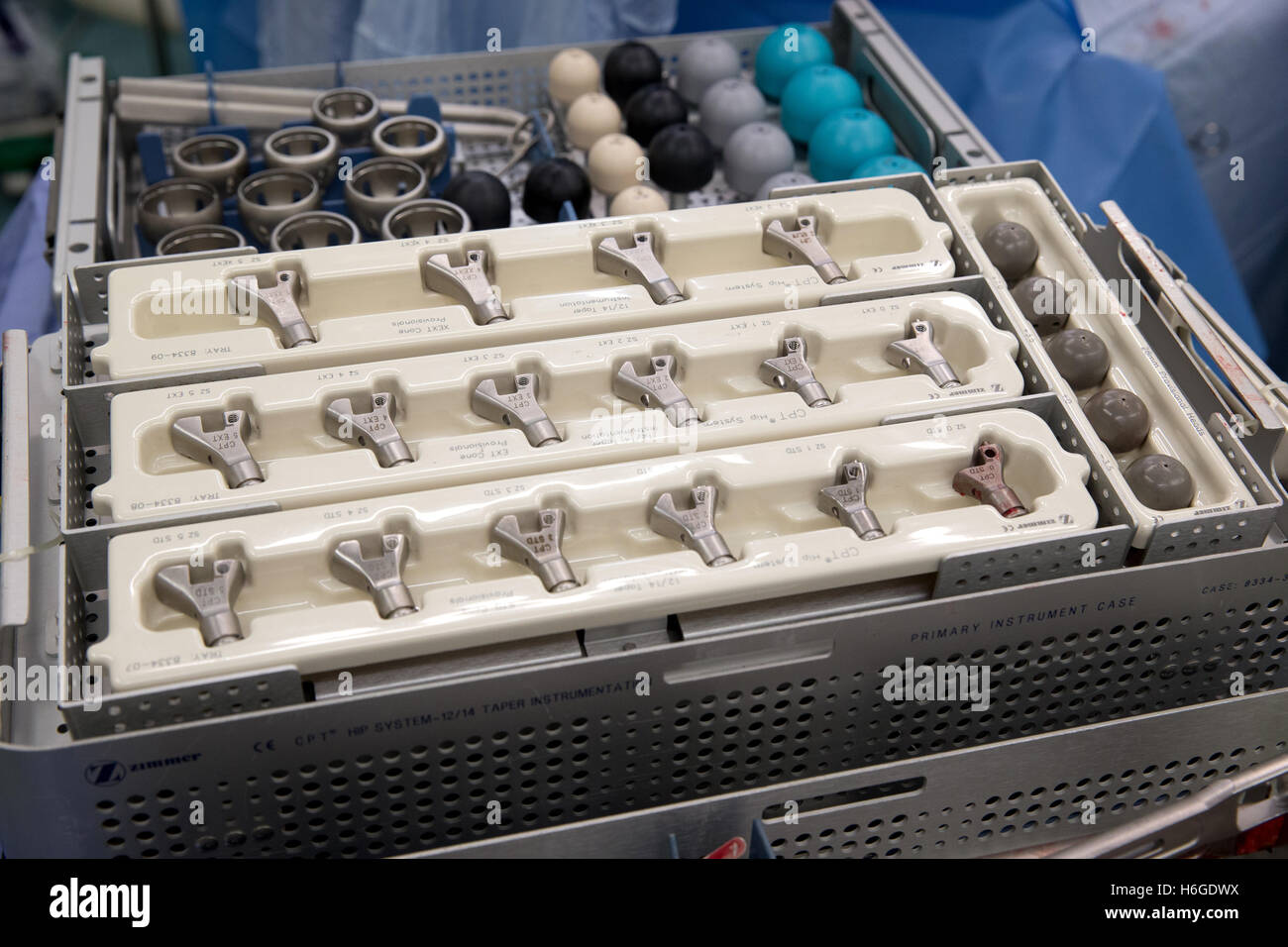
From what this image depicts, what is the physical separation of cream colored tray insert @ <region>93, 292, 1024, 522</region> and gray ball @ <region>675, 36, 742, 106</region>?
0.68 meters

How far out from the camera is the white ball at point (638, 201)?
1.38m

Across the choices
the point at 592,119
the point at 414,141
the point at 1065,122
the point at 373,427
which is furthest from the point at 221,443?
the point at 1065,122


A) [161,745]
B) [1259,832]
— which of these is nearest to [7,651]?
[161,745]

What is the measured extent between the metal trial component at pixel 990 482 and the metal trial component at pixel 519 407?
319mm

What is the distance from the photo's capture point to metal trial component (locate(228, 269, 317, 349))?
1052 millimetres

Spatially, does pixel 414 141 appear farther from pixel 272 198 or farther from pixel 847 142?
pixel 847 142

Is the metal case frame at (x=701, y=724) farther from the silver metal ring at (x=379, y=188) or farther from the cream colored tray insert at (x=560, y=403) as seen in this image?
the silver metal ring at (x=379, y=188)

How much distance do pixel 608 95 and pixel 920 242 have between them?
0.65m

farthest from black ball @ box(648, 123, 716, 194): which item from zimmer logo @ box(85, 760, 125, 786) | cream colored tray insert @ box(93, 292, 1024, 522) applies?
zimmer logo @ box(85, 760, 125, 786)

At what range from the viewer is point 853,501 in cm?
94

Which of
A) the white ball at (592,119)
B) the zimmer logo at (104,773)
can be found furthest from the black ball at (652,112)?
the zimmer logo at (104,773)

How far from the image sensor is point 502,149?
162cm

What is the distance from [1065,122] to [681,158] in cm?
73
